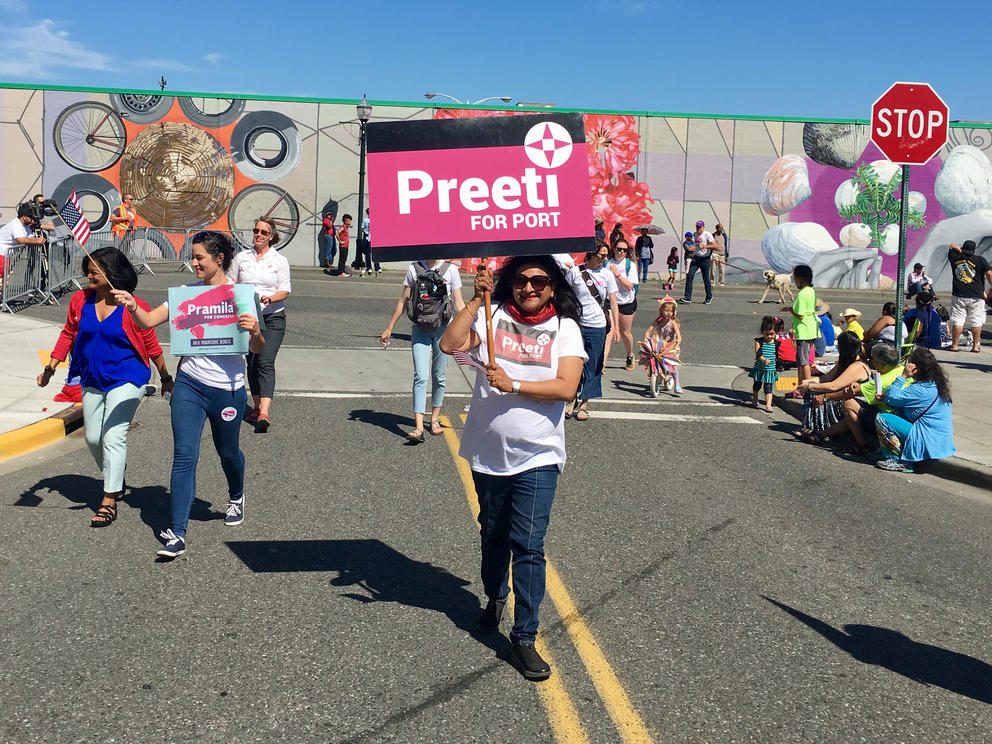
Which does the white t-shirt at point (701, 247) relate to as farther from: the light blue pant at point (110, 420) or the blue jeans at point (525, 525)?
the blue jeans at point (525, 525)

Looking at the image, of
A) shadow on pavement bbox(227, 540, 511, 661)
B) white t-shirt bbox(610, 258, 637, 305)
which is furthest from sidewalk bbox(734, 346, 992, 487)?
shadow on pavement bbox(227, 540, 511, 661)

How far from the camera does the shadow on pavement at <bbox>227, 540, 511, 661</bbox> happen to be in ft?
16.6

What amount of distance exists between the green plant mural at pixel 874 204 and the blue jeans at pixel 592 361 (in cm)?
2741

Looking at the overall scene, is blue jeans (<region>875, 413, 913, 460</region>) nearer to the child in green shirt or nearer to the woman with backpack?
the child in green shirt

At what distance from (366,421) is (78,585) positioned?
4678mm

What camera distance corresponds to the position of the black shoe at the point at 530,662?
168 inches

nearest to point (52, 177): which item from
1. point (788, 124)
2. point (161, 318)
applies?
point (788, 124)

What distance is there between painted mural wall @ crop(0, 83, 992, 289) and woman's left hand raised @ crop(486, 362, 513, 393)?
2791cm

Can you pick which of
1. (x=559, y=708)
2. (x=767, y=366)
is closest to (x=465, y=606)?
(x=559, y=708)

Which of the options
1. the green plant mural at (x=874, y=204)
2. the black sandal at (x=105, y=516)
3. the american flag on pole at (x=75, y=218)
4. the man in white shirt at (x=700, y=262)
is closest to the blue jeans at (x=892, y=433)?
the black sandal at (x=105, y=516)

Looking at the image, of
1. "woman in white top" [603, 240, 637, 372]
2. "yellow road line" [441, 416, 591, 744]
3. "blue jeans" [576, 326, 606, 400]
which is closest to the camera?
"yellow road line" [441, 416, 591, 744]

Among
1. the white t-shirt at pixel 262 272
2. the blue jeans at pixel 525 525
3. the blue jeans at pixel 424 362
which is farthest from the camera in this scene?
the blue jeans at pixel 424 362

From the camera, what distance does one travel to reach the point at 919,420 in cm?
900

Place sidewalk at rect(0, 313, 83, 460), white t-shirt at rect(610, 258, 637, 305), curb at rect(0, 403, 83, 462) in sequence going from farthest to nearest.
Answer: white t-shirt at rect(610, 258, 637, 305) → sidewalk at rect(0, 313, 83, 460) → curb at rect(0, 403, 83, 462)
